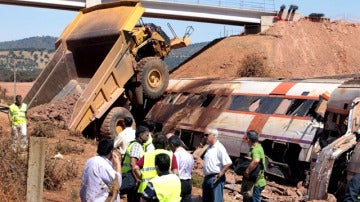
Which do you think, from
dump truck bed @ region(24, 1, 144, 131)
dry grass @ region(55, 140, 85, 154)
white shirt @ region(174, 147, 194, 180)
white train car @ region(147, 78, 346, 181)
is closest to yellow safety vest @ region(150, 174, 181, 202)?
white shirt @ region(174, 147, 194, 180)

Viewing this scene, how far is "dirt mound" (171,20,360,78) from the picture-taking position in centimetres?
3272

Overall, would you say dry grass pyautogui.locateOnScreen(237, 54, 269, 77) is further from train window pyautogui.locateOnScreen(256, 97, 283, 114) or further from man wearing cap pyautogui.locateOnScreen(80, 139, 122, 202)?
man wearing cap pyautogui.locateOnScreen(80, 139, 122, 202)

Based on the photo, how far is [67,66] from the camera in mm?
18188

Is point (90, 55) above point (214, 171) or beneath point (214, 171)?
above

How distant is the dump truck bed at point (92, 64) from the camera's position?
15891mm

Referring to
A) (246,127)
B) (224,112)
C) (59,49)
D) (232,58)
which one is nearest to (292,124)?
(246,127)

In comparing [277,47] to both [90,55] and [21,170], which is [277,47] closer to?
[90,55]

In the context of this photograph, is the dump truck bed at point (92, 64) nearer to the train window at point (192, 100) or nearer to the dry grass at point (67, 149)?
the dry grass at point (67, 149)

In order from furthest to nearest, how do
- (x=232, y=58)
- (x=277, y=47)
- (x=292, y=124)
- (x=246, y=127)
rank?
(x=277, y=47) → (x=232, y=58) → (x=246, y=127) → (x=292, y=124)

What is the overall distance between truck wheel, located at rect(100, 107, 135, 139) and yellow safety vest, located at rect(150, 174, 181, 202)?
34.9 feet

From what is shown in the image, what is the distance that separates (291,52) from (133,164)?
97.1 feet

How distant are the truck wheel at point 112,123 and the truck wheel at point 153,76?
5.03 feet

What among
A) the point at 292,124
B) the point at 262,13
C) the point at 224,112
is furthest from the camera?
the point at 262,13

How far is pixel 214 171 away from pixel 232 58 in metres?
25.1
